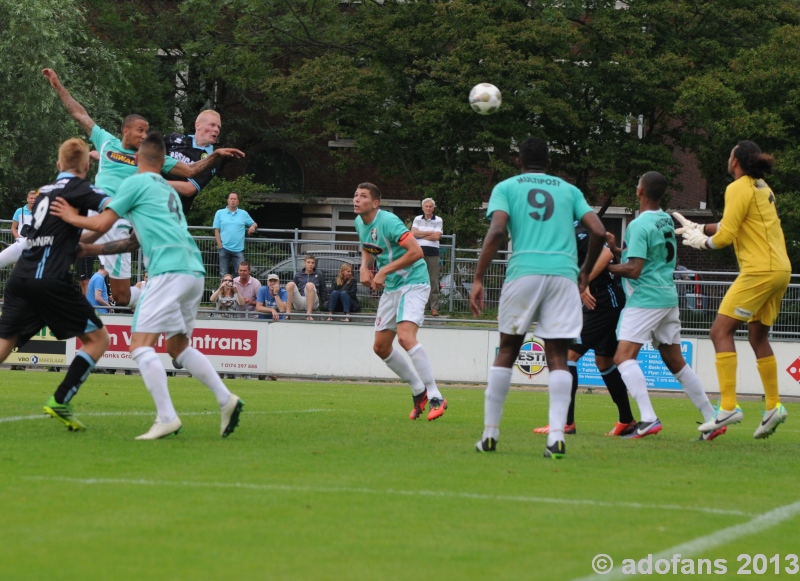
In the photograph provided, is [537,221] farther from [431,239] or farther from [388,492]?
[431,239]

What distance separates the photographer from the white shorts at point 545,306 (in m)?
8.27

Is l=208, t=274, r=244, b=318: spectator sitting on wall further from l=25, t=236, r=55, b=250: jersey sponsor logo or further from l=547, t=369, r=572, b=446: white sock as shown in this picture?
l=547, t=369, r=572, b=446: white sock

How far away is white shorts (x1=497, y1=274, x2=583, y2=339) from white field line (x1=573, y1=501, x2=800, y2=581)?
2215mm

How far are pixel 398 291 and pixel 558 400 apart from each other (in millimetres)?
4199

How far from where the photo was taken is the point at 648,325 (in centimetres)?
1030

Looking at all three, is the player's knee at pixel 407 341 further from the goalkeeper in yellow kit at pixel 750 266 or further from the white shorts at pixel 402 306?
the goalkeeper in yellow kit at pixel 750 266

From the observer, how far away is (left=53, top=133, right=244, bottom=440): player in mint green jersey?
27.9 ft

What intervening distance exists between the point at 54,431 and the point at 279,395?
6.93 m

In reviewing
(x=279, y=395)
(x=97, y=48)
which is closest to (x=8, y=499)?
(x=279, y=395)

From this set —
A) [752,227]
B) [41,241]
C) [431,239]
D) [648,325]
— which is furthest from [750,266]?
[431,239]

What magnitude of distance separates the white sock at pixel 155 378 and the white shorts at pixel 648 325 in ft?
13.5

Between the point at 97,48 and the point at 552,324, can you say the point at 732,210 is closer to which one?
the point at 552,324

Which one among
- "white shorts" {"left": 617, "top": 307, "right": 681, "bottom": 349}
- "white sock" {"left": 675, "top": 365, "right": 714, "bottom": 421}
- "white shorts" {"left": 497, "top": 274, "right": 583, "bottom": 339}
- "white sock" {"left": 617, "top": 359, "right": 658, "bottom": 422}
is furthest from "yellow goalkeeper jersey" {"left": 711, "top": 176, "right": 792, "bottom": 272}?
"white shorts" {"left": 497, "top": 274, "right": 583, "bottom": 339}

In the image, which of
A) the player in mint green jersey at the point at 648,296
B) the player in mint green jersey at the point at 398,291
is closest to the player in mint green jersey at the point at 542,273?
the player in mint green jersey at the point at 648,296
